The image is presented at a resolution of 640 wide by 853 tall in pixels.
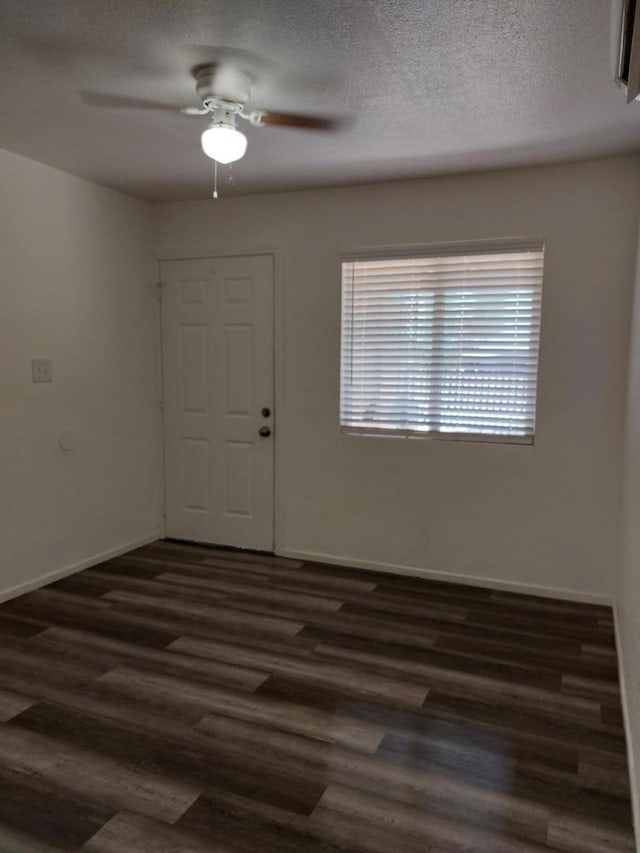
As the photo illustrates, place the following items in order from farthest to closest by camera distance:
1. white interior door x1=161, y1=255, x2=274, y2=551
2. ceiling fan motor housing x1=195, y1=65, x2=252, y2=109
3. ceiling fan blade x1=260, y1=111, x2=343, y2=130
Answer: white interior door x1=161, y1=255, x2=274, y2=551
ceiling fan blade x1=260, y1=111, x2=343, y2=130
ceiling fan motor housing x1=195, y1=65, x2=252, y2=109

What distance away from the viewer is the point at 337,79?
2.35 m

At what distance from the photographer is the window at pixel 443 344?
358 cm

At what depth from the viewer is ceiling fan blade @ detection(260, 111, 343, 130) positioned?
2717 mm

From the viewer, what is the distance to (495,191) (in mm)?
3553

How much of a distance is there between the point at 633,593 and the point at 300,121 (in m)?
2.49

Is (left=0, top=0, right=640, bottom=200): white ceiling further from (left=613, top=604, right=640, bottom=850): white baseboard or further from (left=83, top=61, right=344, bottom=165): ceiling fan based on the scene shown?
(left=613, top=604, right=640, bottom=850): white baseboard

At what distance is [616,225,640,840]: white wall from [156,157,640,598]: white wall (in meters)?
0.32

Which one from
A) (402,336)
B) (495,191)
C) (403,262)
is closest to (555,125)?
(495,191)

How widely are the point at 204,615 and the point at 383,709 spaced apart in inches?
49.8

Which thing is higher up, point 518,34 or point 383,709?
point 518,34

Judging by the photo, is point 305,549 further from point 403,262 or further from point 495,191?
point 495,191

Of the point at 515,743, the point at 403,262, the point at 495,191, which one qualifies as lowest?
the point at 515,743

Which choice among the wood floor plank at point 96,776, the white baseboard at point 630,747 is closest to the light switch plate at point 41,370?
the wood floor plank at point 96,776

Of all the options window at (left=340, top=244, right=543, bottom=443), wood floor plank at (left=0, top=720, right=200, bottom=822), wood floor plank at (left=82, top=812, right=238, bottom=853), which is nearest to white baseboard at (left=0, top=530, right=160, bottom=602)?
wood floor plank at (left=0, top=720, right=200, bottom=822)
